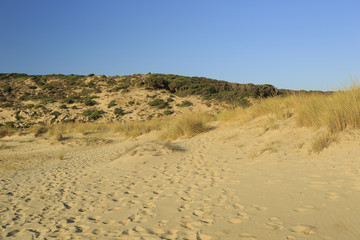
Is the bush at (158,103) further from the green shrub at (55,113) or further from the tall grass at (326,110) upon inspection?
the tall grass at (326,110)

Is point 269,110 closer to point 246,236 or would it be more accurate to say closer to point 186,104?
point 246,236

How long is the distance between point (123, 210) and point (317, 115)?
6379 mm

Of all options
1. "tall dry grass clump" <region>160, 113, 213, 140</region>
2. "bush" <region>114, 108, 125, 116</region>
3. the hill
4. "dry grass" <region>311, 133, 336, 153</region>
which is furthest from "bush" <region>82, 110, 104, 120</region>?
"dry grass" <region>311, 133, 336, 153</region>

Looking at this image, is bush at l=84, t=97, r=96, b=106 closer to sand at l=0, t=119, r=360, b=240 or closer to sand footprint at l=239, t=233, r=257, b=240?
sand at l=0, t=119, r=360, b=240

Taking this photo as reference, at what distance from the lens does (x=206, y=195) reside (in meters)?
5.06

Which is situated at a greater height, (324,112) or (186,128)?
(324,112)

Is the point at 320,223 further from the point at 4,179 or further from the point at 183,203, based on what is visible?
the point at 4,179

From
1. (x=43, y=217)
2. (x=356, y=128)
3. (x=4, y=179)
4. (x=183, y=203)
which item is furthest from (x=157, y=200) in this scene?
(x=4, y=179)

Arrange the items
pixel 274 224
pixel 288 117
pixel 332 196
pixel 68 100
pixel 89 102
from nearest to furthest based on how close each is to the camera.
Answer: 1. pixel 274 224
2. pixel 332 196
3. pixel 288 117
4. pixel 89 102
5. pixel 68 100

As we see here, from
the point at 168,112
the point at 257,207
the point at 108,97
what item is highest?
the point at 108,97

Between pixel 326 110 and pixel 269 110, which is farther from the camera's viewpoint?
pixel 269 110

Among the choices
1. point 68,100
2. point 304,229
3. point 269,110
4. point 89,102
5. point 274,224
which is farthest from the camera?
point 68,100

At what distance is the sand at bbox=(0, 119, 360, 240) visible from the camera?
3.55 m

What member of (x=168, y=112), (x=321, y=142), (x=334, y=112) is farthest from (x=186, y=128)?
(x=168, y=112)
